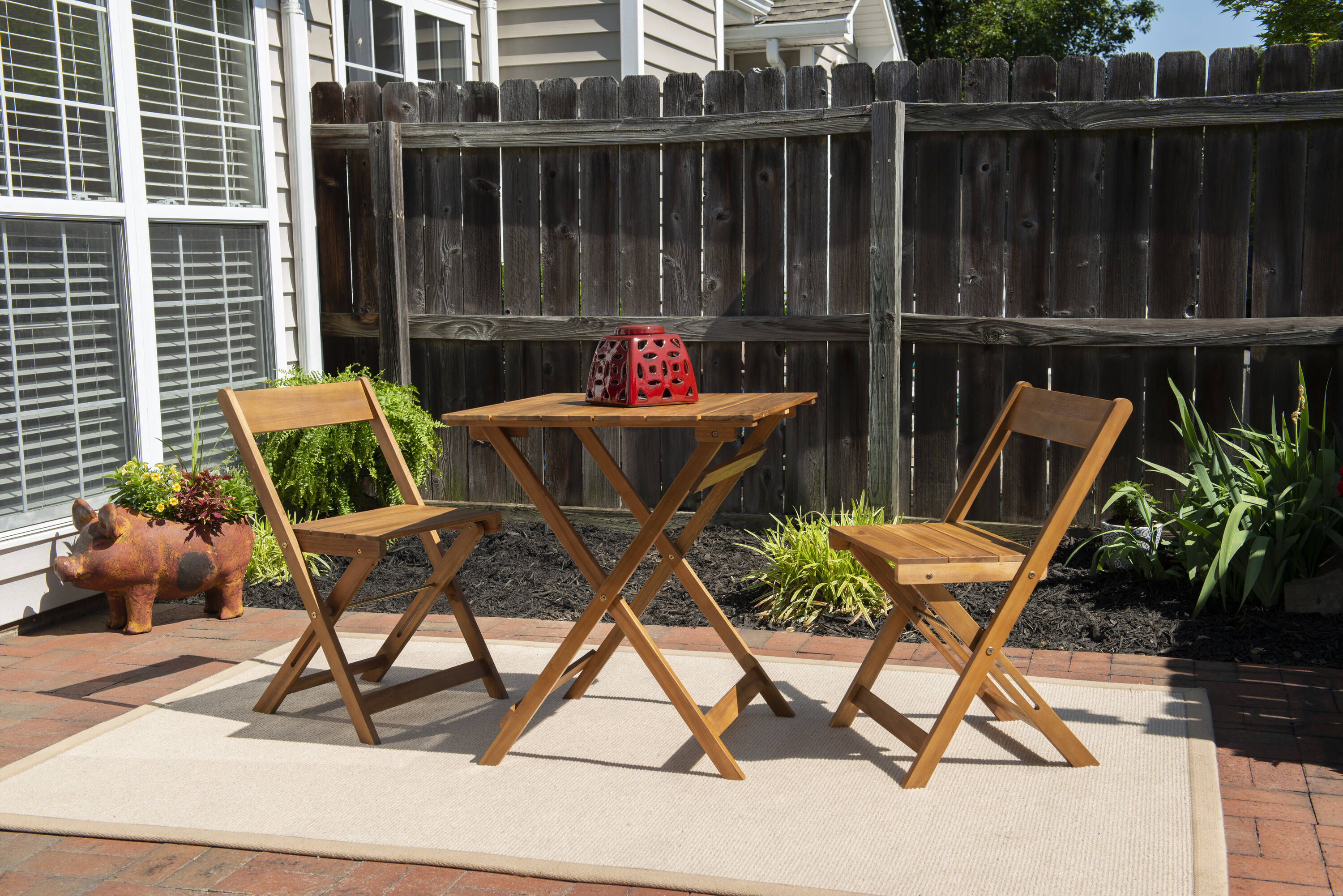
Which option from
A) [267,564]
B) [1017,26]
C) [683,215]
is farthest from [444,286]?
[1017,26]

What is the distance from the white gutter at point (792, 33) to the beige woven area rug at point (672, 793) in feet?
26.0

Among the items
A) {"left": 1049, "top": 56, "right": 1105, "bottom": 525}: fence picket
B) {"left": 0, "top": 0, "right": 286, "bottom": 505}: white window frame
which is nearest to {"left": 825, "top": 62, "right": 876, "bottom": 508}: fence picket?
{"left": 1049, "top": 56, "right": 1105, "bottom": 525}: fence picket

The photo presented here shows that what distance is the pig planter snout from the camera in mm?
4113

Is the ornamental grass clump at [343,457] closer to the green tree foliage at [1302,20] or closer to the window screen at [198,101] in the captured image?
the window screen at [198,101]

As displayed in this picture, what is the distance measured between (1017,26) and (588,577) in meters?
21.3

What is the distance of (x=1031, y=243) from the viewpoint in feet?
16.5

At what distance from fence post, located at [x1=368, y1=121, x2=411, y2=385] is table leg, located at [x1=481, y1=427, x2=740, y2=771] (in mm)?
2903

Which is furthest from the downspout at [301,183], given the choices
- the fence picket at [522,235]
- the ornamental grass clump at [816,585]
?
the ornamental grass clump at [816,585]

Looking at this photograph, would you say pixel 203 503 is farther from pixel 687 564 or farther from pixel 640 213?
pixel 640 213

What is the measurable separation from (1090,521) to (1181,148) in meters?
1.61

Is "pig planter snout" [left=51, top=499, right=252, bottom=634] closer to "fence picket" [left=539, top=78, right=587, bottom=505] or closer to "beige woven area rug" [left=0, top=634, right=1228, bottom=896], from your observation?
"beige woven area rug" [left=0, top=634, right=1228, bottom=896]

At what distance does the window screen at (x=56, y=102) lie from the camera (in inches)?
163

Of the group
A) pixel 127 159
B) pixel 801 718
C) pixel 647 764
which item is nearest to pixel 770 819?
pixel 647 764

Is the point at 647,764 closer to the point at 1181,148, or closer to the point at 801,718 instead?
the point at 801,718
